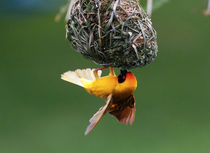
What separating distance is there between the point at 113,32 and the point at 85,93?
17.2 feet

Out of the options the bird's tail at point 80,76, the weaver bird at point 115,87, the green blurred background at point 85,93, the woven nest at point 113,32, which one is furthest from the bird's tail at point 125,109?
the green blurred background at point 85,93

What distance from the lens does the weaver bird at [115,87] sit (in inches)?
105

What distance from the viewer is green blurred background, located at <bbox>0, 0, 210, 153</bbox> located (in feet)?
20.7

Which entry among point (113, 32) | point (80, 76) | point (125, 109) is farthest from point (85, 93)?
point (113, 32)

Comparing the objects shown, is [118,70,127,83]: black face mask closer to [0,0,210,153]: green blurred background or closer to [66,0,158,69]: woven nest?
[66,0,158,69]: woven nest

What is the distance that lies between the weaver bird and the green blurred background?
324cm

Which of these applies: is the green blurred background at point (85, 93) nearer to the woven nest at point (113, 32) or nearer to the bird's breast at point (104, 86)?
the bird's breast at point (104, 86)

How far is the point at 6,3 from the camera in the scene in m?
8.36

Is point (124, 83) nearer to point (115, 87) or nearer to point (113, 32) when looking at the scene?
point (115, 87)

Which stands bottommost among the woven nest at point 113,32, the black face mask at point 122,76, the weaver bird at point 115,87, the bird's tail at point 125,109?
the bird's tail at point 125,109

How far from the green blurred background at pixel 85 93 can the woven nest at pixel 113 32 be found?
3742mm

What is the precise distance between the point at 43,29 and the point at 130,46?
6438 mm

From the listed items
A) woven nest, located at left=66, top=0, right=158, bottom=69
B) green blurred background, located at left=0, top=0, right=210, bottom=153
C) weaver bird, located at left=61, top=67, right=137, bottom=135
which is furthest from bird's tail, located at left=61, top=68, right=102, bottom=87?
green blurred background, located at left=0, top=0, right=210, bottom=153

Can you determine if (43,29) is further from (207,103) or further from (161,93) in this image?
(207,103)
